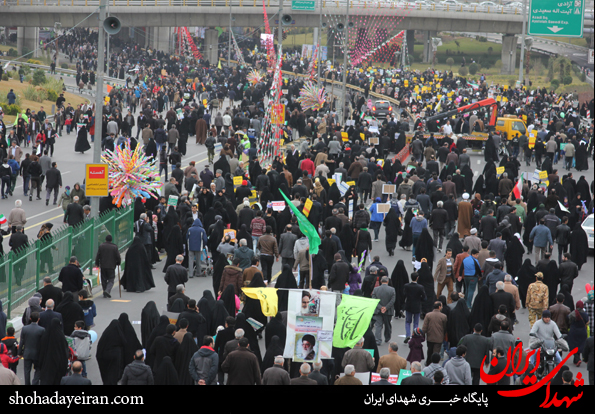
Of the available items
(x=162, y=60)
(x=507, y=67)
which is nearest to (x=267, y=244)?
(x=162, y=60)

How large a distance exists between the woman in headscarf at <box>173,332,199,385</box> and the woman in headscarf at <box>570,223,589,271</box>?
10752mm

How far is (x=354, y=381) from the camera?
414 inches

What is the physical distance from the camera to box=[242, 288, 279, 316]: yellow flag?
12.9m

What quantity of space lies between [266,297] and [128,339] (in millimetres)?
2023

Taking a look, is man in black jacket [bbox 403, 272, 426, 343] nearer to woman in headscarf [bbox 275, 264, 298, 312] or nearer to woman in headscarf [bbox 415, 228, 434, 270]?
woman in headscarf [bbox 275, 264, 298, 312]

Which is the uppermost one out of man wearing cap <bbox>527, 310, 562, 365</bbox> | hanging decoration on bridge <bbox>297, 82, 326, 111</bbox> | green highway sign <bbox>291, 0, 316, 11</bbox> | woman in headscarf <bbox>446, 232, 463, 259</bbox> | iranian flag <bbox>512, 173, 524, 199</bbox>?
green highway sign <bbox>291, 0, 316, 11</bbox>

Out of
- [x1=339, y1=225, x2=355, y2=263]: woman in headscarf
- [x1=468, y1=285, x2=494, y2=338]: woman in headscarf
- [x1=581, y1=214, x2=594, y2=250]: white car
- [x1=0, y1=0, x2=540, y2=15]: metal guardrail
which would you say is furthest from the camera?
[x1=0, y1=0, x2=540, y2=15]: metal guardrail

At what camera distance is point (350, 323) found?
11.9m

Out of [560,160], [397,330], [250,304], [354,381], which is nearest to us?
[354,381]

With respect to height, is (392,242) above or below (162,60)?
below

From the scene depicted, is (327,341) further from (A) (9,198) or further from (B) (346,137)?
(B) (346,137)

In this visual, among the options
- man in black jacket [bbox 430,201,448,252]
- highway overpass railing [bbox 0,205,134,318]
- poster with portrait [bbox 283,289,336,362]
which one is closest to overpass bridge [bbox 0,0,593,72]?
highway overpass railing [bbox 0,205,134,318]

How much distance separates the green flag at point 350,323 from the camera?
1183 cm
